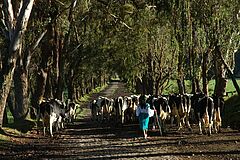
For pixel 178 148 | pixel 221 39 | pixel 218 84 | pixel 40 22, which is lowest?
pixel 178 148

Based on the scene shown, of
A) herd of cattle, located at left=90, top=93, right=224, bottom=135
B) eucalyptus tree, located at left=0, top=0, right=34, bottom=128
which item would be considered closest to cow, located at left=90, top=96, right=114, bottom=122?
herd of cattle, located at left=90, top=93, right=224, bottom=135

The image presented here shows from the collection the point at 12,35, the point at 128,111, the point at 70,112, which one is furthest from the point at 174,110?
the point at 70,112

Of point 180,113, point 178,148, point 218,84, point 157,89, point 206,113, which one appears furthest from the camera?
point 157,89

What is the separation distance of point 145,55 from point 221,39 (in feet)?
56.4

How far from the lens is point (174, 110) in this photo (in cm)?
2434

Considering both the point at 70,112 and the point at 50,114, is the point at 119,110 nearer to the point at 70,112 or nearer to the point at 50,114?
the point at 70,112

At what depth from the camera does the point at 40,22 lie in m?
28.8

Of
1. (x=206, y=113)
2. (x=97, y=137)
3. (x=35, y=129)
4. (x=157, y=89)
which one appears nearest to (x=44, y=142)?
(x=97, y=137)

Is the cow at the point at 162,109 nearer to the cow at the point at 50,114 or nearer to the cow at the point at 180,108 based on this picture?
the cow at the point at 180,108

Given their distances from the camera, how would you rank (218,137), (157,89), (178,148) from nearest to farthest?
(178,148)
(218,137)
(157,89)

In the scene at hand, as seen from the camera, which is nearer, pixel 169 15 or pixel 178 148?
pixel 178 148

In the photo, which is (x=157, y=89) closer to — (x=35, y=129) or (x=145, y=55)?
(x=145, y=55)

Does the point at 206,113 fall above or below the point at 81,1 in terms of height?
below

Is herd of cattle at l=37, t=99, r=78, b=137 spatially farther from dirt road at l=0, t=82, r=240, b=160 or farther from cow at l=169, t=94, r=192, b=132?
cow at l=169, t=94, r=192, b=132
